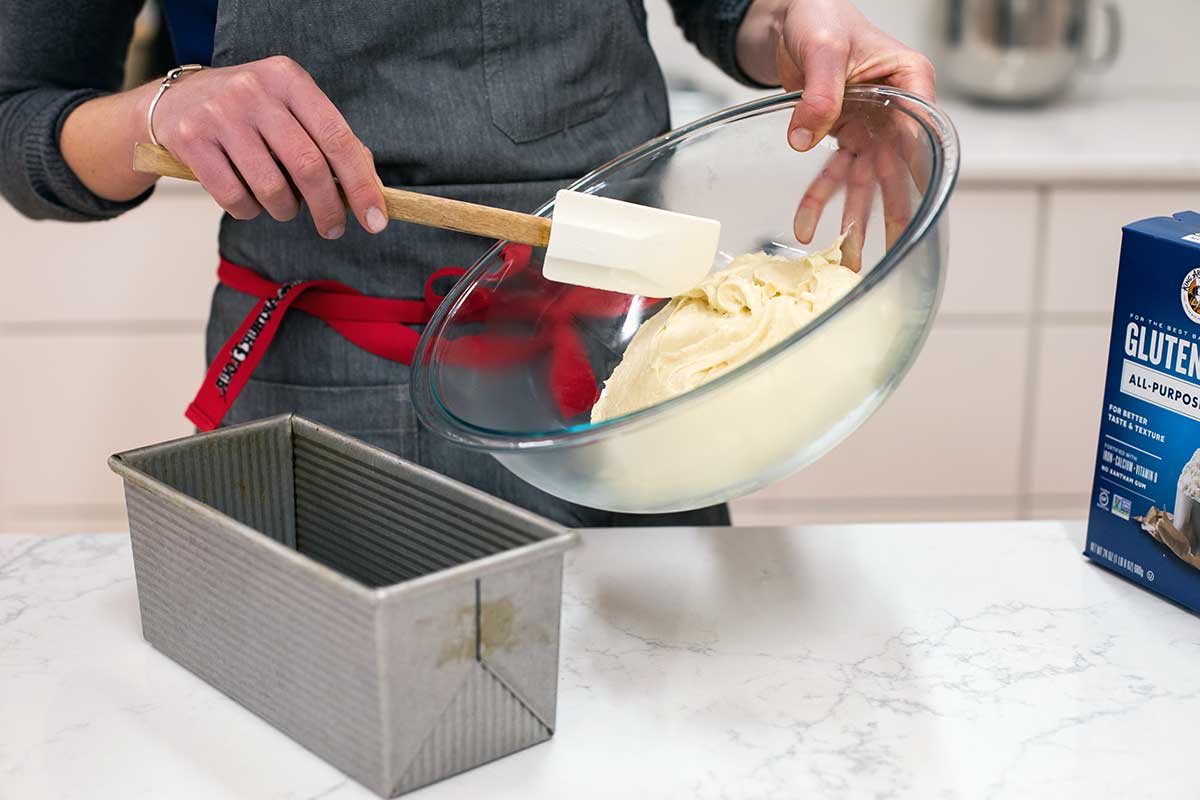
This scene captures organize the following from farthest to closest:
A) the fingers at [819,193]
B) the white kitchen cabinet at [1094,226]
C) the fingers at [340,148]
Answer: the white kitchen cabinet at [1094,226] < the fingers at [819,193] < the fingers at [340,148]

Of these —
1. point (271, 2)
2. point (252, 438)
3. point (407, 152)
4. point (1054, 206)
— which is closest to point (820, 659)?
point (252, 438)

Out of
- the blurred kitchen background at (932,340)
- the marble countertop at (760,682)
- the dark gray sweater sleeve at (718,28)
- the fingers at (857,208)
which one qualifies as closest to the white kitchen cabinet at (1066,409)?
the blurred kitchen background at (932,340)

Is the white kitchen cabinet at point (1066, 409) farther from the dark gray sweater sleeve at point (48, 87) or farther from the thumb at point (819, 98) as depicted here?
the dark gray sweater sleeve at point (48, 87)

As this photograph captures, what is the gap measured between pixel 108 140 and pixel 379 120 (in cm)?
20

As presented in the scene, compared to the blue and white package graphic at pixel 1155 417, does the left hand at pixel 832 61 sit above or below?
above

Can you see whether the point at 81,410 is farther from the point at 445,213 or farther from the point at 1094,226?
the point at 1094,226

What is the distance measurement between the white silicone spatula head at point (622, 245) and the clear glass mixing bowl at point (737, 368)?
68 mm

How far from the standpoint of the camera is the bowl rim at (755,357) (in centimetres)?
63

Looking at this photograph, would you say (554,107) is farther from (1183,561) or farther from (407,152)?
(1183,561)

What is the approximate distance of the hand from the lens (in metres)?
0.81

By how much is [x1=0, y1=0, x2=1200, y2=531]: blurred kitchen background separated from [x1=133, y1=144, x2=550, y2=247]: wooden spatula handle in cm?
123

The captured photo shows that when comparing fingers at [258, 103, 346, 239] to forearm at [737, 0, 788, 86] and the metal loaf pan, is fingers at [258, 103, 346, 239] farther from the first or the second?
forearm at [737, 0, 788, 86]

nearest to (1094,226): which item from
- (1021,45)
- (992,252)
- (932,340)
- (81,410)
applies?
(992,252)

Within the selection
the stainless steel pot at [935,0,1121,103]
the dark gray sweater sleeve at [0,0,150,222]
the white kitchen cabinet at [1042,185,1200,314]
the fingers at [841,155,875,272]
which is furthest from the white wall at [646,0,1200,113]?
the fingers at [841,155,875,272]
